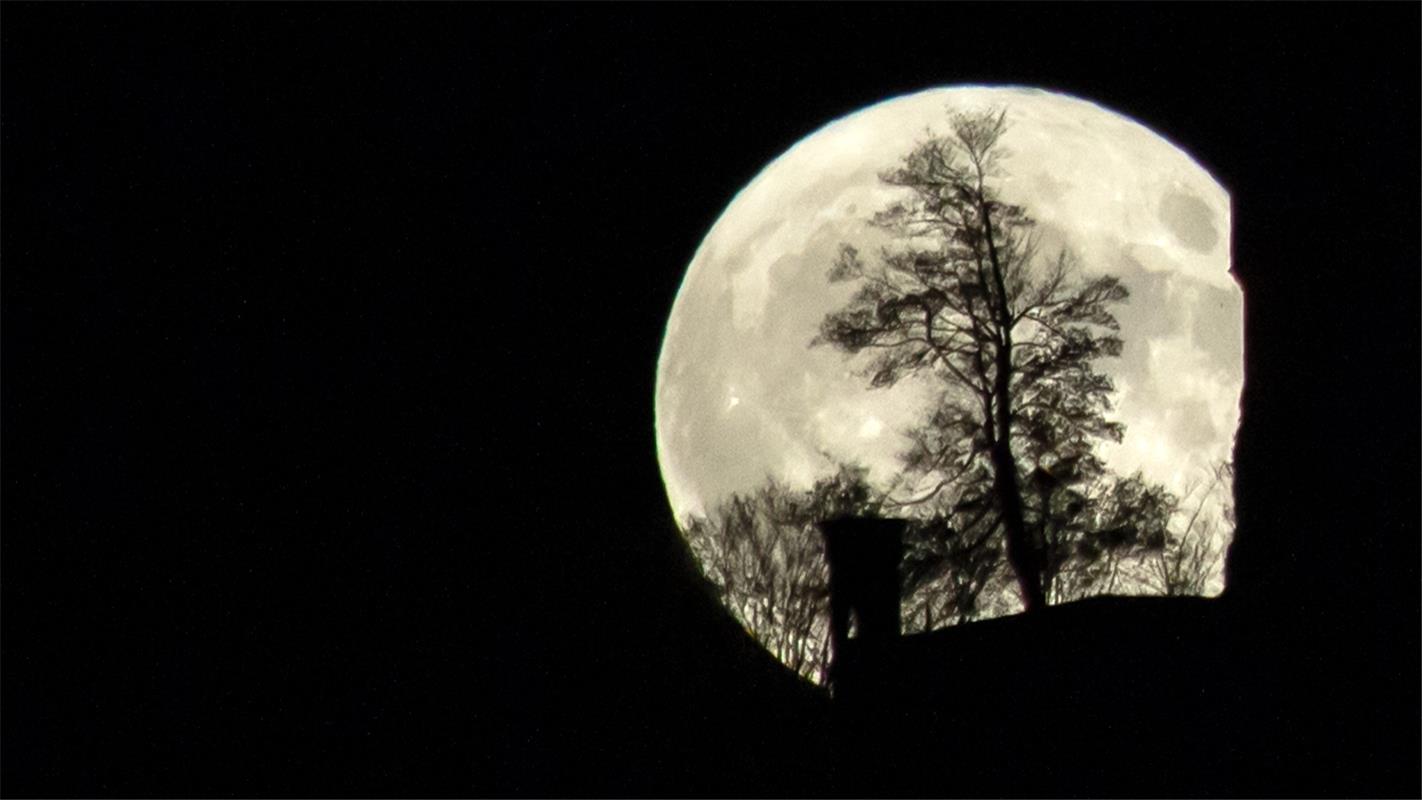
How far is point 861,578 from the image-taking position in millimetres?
12383

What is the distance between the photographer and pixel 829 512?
16.4m

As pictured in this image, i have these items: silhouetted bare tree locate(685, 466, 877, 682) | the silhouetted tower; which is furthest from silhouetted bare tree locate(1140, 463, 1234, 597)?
the silhouetted tower

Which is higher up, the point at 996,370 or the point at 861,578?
the point at 996,370

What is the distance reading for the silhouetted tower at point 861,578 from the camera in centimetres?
1225

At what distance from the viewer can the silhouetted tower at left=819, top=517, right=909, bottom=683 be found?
12.2m

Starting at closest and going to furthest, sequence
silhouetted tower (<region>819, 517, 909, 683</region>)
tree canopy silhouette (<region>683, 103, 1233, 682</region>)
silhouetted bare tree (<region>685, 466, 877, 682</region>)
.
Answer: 1. silhouetted tower (<region>819, 517, 909, 683</region>)
2. tree canopy silhouette (<region>683, 103, 1233, 682</region>)
3. silhouetted bare tree (<region>685, 466, 877, 682</region>)

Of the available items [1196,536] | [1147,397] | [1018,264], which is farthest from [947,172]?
[1196,536]

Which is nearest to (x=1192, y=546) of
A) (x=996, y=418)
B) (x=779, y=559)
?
(x=996, y=418)

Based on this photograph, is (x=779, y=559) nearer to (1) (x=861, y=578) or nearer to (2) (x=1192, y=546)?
(2) (x=1192, y=546)

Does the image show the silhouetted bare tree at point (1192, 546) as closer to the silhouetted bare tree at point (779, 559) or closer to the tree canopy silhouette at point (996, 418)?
the tree canopy silhouette at point (996, 418)

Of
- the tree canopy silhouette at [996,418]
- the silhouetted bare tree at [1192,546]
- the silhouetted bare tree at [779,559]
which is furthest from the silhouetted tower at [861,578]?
the silhouetted bare tree at [1192,546]

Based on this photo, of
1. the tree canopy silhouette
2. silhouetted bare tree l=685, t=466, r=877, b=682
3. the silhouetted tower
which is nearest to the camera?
the silhouetted tower

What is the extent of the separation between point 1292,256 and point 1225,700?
2.53 metres

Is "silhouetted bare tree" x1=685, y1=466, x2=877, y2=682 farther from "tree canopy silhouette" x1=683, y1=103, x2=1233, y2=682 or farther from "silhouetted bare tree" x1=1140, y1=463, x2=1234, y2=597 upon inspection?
"silhouetted bare tree" x1=1140, y1=463, x2=1234, y2=597
